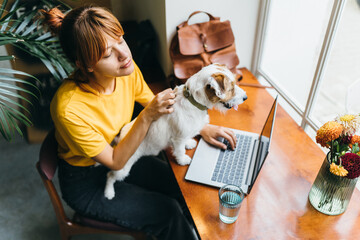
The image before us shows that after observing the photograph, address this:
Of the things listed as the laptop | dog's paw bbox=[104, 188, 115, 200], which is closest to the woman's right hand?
the laptop

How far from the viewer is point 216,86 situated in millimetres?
1163

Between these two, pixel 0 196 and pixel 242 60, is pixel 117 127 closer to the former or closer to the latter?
pixel 242 60

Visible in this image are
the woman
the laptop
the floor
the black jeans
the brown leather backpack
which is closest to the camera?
the woman

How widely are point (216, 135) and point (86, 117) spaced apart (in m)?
0.60

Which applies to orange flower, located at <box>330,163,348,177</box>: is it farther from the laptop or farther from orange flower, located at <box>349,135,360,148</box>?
the laptop

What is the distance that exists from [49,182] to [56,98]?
0.35m

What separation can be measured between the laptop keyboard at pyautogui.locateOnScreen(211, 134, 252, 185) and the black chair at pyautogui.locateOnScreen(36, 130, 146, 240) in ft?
1.68

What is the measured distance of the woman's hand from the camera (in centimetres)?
141

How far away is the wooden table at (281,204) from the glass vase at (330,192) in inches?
1.2

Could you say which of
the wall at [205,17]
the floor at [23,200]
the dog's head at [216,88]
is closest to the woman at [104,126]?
the dog's head at [216,88]

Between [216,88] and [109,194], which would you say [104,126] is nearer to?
[109,194]

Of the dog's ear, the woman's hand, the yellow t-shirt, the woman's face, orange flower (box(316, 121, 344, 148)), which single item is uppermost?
the woman's face

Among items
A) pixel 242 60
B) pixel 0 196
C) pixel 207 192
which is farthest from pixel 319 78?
pixel 0 196

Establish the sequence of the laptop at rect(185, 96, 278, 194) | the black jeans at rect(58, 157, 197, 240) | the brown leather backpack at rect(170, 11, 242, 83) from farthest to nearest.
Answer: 1. the brown leather backpack at rect(170, 11, 242, 83)
2. the black jeans at rect(58, 157, 197, 240)
3. the laptop at rect(185, 96, 278, 194)
